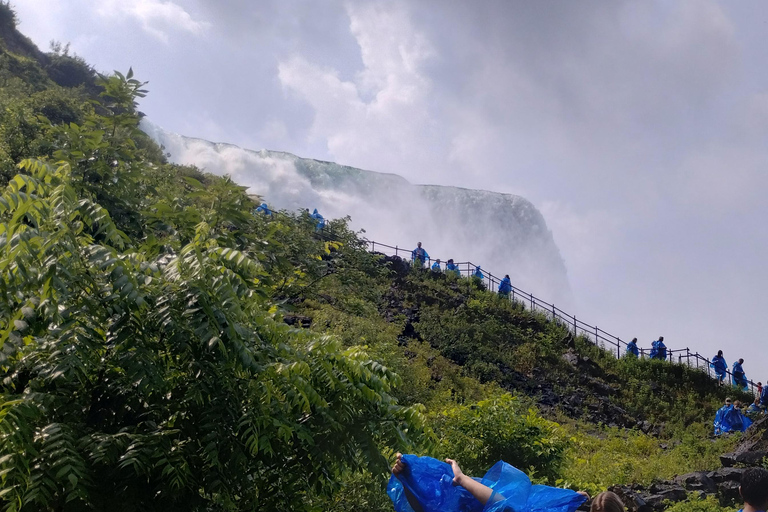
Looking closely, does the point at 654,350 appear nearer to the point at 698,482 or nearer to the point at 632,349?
the point at 632,349

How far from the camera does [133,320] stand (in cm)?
401

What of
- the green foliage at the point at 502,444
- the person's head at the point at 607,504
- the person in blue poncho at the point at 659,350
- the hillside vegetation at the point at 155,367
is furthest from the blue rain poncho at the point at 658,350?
the person's head at the point at 607,504

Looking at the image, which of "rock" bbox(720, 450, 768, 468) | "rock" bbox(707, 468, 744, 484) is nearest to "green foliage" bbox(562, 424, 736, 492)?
"rock" bbox(720, 450, 768, 468)

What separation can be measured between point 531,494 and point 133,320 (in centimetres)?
264

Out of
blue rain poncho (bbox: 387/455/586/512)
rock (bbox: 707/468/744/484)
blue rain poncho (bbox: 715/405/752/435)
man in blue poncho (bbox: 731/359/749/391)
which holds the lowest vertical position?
blue rain poncho (bbox: 387/455/586/512)

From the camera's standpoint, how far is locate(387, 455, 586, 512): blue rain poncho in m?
4.03

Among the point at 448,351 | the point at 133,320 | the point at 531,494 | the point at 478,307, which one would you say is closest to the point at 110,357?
the point at 133,320

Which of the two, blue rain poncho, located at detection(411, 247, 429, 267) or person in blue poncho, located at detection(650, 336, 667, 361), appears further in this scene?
blue rain poncho, located at detection(411, 247, 429, 267)

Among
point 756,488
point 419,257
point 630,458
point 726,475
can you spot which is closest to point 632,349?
point 419,257

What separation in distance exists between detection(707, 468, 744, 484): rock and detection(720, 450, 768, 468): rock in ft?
3.33

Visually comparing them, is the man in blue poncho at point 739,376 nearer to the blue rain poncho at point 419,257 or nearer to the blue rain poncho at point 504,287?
the blue rain poncho at point 504,287

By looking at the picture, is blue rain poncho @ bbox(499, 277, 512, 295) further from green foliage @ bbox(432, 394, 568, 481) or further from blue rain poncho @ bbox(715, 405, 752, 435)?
green foliage @ bbox(432, 394, 568, 481)

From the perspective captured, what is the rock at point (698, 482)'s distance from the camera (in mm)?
9992

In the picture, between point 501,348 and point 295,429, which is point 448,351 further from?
point 295,429
